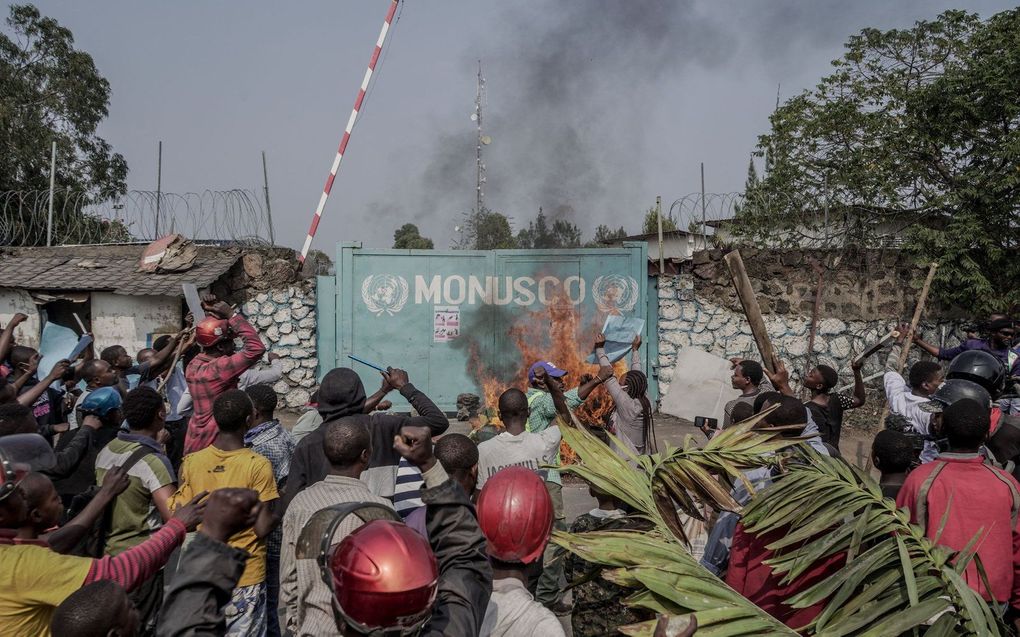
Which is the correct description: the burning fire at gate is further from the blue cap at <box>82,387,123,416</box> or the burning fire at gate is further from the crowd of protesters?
the blue cap at <box>82,387,123,416</box>

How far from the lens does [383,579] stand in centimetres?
168

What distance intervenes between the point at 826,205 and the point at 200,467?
412 inches

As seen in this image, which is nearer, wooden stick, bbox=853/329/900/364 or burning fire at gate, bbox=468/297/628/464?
wooden stick, bbox=853/329/900/364

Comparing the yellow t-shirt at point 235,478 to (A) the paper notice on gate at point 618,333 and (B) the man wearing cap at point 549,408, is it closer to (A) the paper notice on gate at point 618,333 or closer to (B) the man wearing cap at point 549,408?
(B) the man wearing cap at point 549,408

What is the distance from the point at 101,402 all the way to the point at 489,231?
2578 cm

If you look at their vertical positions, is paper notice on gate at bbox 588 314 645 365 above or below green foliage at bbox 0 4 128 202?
below

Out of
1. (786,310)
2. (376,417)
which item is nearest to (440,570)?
(376,417)

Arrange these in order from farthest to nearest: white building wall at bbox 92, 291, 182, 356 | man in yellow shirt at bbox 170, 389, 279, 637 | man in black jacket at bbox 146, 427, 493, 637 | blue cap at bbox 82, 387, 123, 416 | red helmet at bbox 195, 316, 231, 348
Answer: white building wall at bbox 92, 291, 182, 356 < red helmet at bbox 195, 316, 231, 348 < blue cap at bbox 82, 387, 123, 416 < man in yellow shirt at bbox 170, 389, 279, 637 < man in black jacket at bbox 146, 427, 493, 637

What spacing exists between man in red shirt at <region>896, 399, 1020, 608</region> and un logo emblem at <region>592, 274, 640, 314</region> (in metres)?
8.09

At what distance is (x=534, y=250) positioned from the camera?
11.4m

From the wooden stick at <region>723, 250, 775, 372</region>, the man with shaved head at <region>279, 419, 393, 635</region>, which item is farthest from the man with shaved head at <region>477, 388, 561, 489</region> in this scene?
the wooden stick at <region>723, 250, 775, 372</region>

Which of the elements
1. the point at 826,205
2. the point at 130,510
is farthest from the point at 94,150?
the point at 130,510

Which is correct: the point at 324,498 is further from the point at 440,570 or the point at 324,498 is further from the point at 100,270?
the point at 100,270

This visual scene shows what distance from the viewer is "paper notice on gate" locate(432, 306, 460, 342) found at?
11.4 metres
